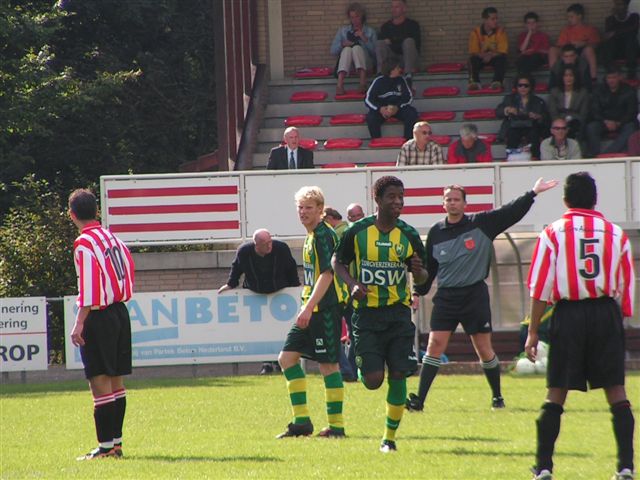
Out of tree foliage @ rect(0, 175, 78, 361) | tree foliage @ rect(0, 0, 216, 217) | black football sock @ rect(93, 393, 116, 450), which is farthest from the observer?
tree foliage @ rect(0, 0, 216, 217)

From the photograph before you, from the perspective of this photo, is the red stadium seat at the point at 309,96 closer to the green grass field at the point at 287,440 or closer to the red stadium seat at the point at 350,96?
the red stadium seat at the point at 350,96

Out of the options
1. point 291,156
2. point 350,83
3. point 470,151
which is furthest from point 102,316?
point 350,83

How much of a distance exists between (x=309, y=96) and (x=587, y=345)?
18.1 metres

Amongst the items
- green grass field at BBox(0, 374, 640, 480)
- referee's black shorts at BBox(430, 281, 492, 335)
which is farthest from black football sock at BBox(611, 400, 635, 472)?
referee's black shorts at BBox(430, 281, 492, 335)

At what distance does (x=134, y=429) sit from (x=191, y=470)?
11.3 feet

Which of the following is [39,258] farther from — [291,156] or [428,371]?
[428,371]

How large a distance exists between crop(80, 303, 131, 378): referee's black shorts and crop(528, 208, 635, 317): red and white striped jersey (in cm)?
341

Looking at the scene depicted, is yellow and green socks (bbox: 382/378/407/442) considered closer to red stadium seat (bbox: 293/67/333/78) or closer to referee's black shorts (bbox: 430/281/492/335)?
referee's black shorts (bbox: 430/281/492/335)

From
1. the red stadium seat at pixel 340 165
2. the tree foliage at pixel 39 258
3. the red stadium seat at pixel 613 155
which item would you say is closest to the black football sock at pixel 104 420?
the red stadium seat at pixel 340 165

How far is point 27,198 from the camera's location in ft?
99.3

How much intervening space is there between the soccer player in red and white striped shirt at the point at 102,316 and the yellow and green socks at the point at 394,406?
6.41ft

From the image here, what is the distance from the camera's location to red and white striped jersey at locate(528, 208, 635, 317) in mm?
8430

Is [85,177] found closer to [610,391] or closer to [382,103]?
[382,103]

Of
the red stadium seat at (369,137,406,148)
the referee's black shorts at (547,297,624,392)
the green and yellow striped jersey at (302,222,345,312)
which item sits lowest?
the referee's black shorts at (547,297,624,392)
